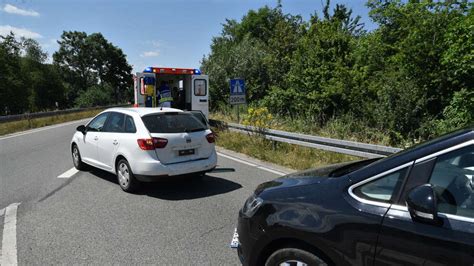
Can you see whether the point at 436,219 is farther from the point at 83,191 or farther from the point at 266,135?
the point at 266,135

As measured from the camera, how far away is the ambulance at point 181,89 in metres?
14.0

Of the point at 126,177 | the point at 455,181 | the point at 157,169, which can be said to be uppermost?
the point at 455,181

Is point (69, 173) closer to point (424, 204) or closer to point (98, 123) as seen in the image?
point (98, 123)

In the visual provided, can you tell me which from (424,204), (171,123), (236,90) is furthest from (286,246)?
(236,90)

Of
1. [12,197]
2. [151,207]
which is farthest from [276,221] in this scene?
[12,197]

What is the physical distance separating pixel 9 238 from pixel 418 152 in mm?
4710

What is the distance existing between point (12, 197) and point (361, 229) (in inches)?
246

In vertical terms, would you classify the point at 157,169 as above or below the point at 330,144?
below

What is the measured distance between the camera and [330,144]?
8.91m

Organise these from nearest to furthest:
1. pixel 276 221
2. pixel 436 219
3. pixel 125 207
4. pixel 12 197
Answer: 1. pixel 436 219
2. pixel 276 221
3. pixel 125 207
4. pixel 12 197

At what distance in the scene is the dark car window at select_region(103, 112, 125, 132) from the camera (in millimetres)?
7174

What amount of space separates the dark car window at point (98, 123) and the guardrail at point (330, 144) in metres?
4.66

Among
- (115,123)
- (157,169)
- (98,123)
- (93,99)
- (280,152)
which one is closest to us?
(157,169)

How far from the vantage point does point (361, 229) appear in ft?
7.70
